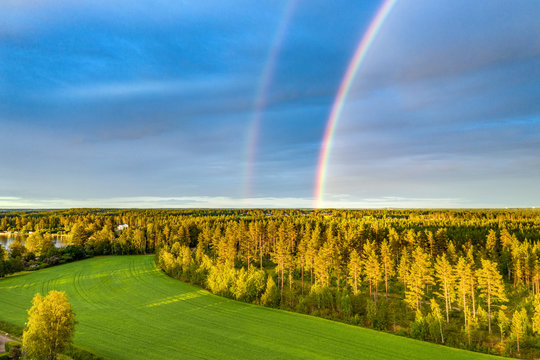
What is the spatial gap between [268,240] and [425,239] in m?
57.6

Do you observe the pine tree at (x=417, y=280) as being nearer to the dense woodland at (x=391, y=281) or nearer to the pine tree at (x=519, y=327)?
the dense woodland at (x=391, y=281)

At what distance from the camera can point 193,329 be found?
52562 mm

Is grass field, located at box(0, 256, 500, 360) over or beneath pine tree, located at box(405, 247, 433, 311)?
beneath

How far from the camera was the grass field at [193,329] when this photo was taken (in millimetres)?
44000

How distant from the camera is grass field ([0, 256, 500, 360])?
4400 cm

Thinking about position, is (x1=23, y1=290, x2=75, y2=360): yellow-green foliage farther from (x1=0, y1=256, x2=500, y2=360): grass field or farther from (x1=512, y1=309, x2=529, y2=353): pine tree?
(x1=512, y1=309, x2=529, y2=353): pine tree

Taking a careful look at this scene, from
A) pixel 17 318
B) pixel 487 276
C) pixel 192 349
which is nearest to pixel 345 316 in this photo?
pixel 487 276

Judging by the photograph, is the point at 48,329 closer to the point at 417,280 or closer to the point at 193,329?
the point at 193,329

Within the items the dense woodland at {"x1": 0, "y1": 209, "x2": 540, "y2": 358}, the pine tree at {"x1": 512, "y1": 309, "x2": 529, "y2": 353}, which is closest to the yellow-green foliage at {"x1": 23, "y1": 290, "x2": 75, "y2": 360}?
the dense woodland at {"x1": 0, "y1": 209, "x2": 540, "y2": 358}

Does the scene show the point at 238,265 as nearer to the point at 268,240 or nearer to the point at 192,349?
the point at 268,240

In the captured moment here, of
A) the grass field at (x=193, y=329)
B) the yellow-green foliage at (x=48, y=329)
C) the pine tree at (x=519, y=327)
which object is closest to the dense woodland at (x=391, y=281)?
the pine tree at (x=519, y=327)

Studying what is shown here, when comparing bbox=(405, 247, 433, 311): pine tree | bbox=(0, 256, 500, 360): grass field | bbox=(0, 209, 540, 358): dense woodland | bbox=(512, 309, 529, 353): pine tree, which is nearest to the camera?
bbox=(0, 256, 500, 360): grass field

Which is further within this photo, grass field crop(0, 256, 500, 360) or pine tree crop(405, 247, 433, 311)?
pine tree crop(405, 247, 433, 311)

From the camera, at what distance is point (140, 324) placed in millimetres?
54125
